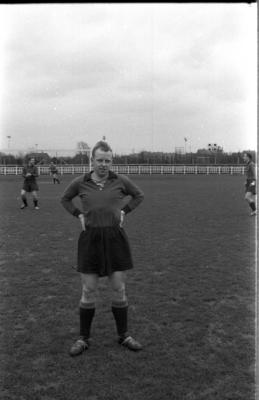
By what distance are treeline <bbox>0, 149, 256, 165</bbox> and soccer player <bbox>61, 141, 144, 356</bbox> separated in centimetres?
4523

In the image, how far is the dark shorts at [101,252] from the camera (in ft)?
12.8

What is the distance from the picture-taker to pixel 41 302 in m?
5.18

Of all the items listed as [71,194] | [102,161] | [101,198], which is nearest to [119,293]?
[101,198]

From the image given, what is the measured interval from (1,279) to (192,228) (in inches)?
221

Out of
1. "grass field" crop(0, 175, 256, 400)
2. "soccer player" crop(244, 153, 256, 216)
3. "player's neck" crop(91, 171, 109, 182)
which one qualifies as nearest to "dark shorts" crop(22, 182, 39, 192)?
"grass field" crop(0, 175, 256, 400)

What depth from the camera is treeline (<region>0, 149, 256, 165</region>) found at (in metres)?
51.6

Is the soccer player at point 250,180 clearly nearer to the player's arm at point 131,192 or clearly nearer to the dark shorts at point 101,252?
the player's arm at point 131,192

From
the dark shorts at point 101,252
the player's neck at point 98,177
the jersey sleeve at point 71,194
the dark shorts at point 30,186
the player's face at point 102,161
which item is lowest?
the dark shorts at point 101,252

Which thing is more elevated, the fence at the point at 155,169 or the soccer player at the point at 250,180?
the fence at the point at 155,169

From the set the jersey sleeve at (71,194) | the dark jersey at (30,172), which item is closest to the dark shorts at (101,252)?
the jersey sleeve at (71,194)

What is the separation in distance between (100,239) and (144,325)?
122 cm

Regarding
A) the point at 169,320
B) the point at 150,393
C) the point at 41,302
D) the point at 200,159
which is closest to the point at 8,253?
the point at 41,302

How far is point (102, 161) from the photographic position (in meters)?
3.86

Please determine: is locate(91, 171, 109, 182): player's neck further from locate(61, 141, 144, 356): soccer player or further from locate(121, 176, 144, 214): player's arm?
locate(121, 176, 144, 214): player's arm
